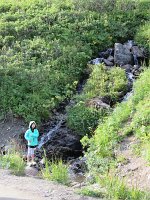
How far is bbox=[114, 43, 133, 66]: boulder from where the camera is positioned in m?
23.3

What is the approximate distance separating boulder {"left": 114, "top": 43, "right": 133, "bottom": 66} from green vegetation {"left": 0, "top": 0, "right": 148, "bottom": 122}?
123 cm

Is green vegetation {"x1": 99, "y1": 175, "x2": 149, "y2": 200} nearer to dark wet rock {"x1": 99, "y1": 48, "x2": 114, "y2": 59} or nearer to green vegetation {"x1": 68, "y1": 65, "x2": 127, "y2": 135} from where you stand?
green vegetation {"x1": 68, "y1": 65, "x2": 127, "y2": 135}

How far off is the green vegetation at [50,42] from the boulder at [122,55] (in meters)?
1.23

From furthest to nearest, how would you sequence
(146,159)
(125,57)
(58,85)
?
(125,57) → (58,85) → (146,159)

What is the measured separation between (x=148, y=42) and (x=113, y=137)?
31.9 feet

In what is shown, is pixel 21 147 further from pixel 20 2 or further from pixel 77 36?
pixel 20 2

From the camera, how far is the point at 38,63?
72.7ft

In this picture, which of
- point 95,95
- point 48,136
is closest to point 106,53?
point 95,95

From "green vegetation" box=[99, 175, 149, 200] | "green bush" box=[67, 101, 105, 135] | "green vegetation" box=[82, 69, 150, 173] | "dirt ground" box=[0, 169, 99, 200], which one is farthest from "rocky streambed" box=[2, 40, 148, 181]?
"green vegetation" box=[99, 175, 149, 200]

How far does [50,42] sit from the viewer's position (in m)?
23.8

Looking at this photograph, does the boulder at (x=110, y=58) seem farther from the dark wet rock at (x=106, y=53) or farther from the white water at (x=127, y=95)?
the white water at (x=127, y=95)

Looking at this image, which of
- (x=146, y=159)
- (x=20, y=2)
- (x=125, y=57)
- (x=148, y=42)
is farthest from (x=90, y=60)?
(x=146, y=159)

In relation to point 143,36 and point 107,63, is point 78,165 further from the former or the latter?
point 143,36

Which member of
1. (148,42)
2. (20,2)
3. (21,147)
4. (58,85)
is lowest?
(21,147)
